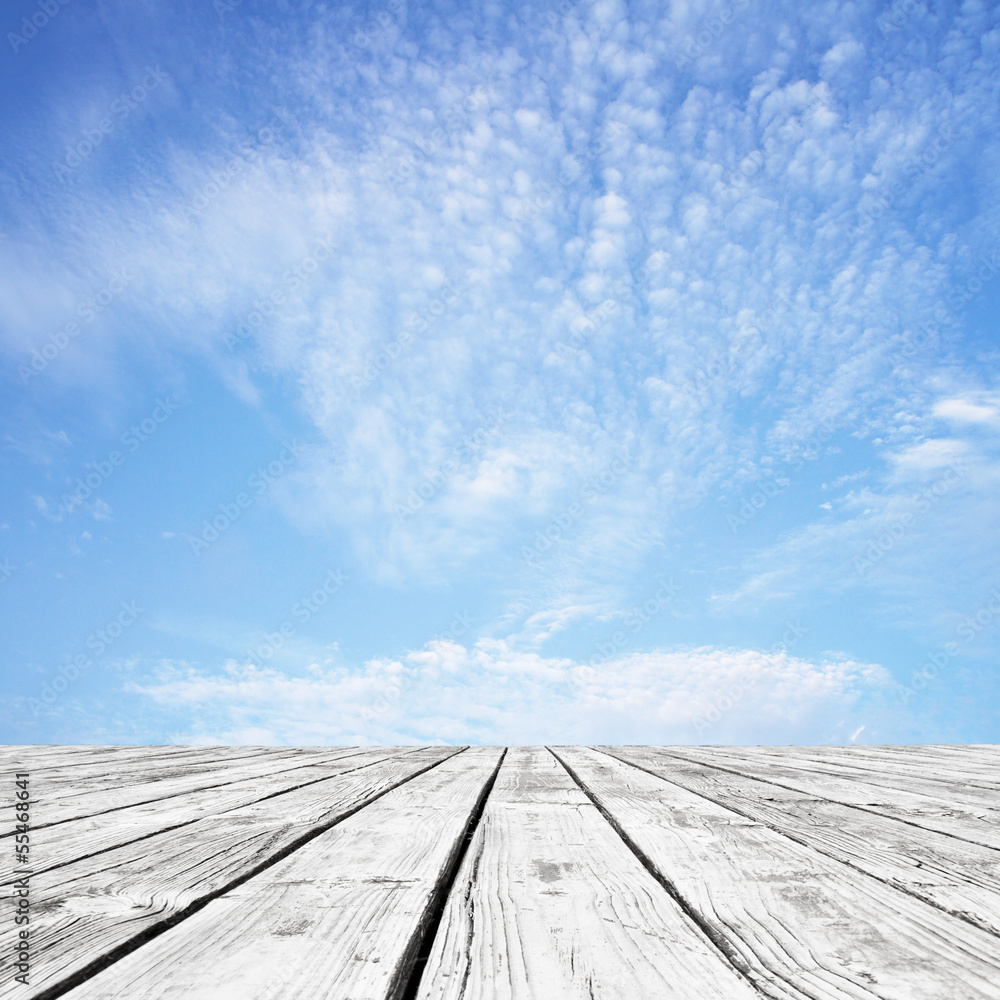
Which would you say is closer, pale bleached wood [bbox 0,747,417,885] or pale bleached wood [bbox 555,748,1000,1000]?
pale bleached wood [bbox 555,748,1000,1000]

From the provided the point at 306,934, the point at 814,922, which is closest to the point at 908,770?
the point at 814,922

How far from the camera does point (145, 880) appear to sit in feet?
3.15

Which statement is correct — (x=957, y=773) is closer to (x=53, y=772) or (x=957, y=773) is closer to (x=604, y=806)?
(x=604, y=806)

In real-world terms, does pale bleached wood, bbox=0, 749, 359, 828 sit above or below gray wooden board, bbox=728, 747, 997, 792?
below

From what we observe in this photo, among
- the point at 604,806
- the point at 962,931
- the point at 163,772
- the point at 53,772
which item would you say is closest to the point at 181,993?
the point at 962,931

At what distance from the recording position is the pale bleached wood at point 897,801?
1389mm

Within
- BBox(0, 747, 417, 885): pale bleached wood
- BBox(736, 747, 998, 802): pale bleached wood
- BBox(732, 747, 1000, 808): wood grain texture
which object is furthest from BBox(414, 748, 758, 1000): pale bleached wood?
BBox(736, 747, 998, 802): pale bleached wood

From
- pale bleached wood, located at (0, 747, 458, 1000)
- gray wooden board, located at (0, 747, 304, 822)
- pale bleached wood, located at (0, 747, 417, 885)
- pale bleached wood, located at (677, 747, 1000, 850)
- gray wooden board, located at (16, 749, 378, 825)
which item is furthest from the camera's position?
gray wooden board, located at (0, 747, 304, 822)

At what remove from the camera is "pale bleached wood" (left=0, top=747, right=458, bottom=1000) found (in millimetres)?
726

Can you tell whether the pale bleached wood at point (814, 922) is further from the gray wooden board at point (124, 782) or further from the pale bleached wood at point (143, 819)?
the gray wooden board at point (124, 782)

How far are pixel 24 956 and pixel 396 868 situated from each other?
1.51 ft

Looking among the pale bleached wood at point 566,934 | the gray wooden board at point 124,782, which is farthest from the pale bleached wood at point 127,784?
the pale bleached wood at point 566,934

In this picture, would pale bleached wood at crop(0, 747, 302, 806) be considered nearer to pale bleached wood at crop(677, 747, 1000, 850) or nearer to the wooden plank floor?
the wooden plank floor

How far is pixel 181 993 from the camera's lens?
24.4 inches
